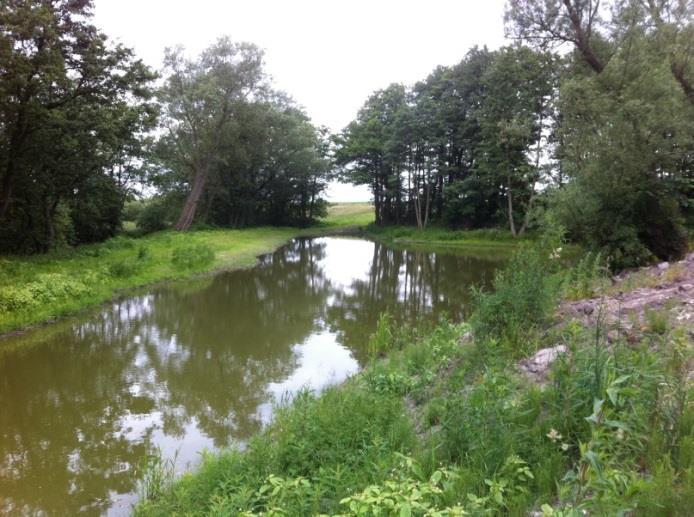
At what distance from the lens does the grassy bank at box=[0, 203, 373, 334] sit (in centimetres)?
1163

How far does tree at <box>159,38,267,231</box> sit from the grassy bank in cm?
1037

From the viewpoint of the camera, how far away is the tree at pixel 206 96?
33562 mm

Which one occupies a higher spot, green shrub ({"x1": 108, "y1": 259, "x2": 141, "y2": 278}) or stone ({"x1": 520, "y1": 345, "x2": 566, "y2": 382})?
green shrub ({"x1": 108, "y1": 259, "x2": 141, "y2": 278})

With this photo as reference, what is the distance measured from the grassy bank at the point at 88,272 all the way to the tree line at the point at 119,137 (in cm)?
394

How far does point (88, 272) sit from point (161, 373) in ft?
26.5

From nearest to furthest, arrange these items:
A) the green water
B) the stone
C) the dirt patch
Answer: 1. the stone
2. the green water
3. the dirt patch

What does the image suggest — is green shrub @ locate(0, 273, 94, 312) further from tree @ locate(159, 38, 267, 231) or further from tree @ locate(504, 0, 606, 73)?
tree @ locate(159, 38, 267, 231)

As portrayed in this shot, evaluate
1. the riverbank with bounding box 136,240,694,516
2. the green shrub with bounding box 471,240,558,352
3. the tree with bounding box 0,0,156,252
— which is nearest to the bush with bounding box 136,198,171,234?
the tree with bounding box 0,0,156,252

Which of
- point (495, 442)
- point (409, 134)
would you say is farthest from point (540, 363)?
point (409, 134)

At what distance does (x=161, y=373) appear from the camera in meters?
8.78

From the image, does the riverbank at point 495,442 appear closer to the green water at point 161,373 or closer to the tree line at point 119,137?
the green water at point 161,373

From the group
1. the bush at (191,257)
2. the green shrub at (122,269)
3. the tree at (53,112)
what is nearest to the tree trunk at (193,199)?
the tree at (53,112)

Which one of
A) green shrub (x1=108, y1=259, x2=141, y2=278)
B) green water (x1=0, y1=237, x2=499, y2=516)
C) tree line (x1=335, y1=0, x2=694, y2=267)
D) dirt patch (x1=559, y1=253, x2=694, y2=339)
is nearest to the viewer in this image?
green water (x1=0, y1=237, x2=499, y2=516)

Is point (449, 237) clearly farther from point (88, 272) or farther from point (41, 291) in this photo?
point (41, 291)
